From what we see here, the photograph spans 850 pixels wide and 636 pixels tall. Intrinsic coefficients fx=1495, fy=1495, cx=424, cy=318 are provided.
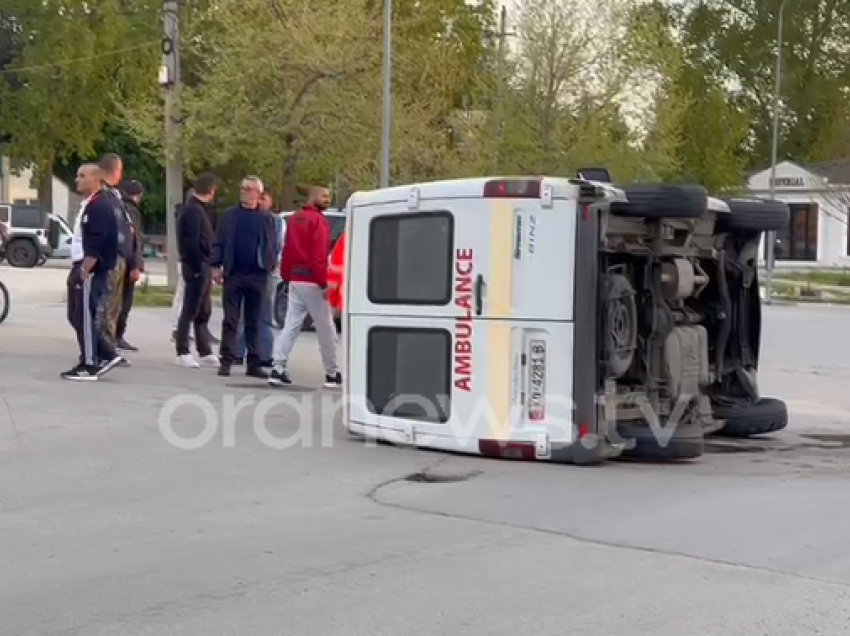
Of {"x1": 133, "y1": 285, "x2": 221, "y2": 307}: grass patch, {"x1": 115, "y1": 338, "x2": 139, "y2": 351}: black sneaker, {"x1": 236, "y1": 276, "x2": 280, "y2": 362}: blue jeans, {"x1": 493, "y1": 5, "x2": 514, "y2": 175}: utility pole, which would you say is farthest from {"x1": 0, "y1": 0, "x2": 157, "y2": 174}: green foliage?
{"x1": 236, "y1": 276, "x2": 280, "y2": 362}: blue jeans

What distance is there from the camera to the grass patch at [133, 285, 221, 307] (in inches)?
962

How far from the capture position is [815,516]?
841 cm

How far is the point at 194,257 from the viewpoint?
14695 millimetres

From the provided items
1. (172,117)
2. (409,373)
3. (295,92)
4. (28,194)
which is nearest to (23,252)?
(172,117)

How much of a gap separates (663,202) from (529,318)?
1188mm

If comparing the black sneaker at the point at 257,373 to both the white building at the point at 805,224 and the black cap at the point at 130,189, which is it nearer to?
the black cap at the point at 130,189

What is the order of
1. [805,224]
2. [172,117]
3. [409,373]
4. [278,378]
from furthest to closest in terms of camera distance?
[805,224] < [172,117] < [278,378] < [409,373]

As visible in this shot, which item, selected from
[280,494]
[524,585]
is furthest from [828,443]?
[524,585]

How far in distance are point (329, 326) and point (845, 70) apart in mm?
63652

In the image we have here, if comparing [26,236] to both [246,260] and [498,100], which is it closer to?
[498,100]

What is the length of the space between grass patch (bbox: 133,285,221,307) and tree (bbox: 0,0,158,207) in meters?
18.3

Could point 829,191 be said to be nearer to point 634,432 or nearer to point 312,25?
point 312,25

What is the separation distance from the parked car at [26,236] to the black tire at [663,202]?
31.8 m

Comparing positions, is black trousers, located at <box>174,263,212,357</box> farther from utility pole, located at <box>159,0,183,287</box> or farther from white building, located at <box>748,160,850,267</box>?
white building, located at <box>748,160,850,267</box>
